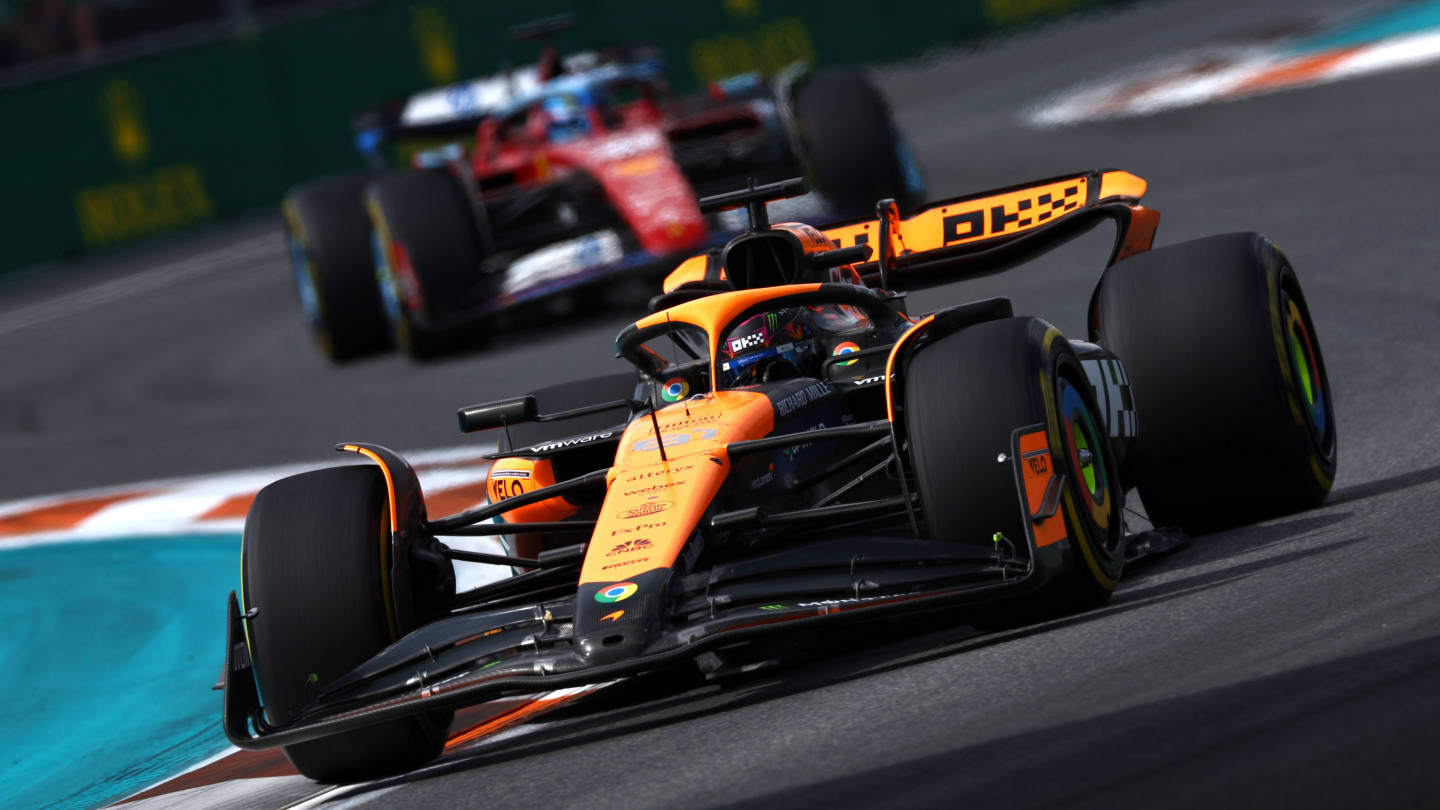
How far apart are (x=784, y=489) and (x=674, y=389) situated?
80cm

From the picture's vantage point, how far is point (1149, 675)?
488 centimetres

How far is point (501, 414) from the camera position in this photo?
678 centimetres

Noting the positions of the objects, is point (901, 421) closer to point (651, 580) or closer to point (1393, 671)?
point (651, 580)

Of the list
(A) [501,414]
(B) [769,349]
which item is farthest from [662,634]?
(A) [501,414]

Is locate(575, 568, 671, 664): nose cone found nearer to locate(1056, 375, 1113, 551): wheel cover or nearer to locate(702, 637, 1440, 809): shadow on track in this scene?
locate(702, 637, 1440, 809): shadow on track

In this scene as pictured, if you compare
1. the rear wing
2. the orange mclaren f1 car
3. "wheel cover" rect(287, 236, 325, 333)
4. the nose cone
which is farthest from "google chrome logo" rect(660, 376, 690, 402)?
"wheel cover" rect(287, 236, 325, 333)

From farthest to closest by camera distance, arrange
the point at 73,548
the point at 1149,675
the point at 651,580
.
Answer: the point at 73,548 → the point at 651,580 → the point at 1149,675

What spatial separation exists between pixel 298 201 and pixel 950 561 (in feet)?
32.0

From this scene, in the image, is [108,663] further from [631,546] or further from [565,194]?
[565,194]

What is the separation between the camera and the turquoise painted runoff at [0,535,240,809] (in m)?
6.95

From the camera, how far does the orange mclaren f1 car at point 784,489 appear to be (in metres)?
5.40

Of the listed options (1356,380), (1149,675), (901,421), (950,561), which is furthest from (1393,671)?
(1356,380)

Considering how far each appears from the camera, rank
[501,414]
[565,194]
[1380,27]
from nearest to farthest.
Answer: [501,414] < [565,194] < [1380,27]

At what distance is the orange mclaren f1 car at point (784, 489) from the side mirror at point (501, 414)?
0.01 m
